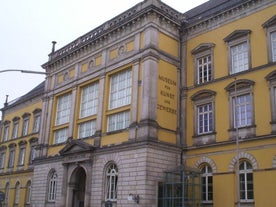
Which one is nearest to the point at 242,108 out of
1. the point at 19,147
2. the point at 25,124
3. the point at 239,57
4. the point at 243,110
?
the point at 243,110

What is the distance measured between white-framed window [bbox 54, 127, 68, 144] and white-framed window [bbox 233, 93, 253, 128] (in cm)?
1576

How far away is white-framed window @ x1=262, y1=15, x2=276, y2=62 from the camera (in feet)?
83.1

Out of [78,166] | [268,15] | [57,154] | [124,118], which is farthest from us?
[57,154]

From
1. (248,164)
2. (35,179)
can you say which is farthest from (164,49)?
(35,179)

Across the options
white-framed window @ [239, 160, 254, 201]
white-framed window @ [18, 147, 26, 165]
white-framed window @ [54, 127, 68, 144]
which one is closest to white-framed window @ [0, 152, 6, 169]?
white-framed window @ [18, 147, 26, 165]

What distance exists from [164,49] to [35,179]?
678 inches

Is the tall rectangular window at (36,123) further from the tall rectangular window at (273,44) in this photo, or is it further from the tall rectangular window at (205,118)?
the tall rectangular window at (273,44)

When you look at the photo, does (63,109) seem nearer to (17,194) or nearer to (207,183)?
(17,194)

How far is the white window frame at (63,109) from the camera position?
36419 millimetres

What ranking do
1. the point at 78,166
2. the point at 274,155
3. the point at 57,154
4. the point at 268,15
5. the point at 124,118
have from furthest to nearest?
1. the point at 57,154
2. the point at 78,166
3. the point at 124,118
4. the point at 268,15
5. the point at 274,155

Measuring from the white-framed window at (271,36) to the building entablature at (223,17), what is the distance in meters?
1.30

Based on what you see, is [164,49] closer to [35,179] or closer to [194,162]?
[194,162]

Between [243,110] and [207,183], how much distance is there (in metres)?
5.30

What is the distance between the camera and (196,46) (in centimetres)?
3014
